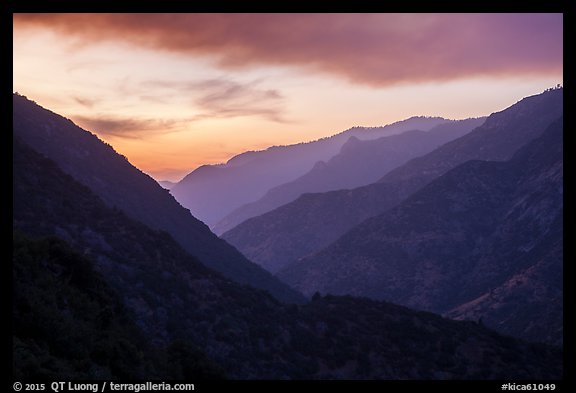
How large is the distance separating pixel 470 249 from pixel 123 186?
305 feet

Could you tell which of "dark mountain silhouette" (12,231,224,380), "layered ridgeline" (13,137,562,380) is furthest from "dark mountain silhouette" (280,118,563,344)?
"dark mountain silhouette" (12,231,224,380)

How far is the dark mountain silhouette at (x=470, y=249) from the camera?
97.6 meters

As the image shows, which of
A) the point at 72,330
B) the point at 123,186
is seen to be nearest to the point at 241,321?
the point at 72,330

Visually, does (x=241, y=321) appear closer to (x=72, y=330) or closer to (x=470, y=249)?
(x=72, y=330)

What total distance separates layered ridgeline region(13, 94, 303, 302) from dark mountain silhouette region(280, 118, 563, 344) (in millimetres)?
35990

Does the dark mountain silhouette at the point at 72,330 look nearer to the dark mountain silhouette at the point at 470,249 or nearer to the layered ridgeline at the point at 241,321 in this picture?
the layered ridgeline at the point at 241,321

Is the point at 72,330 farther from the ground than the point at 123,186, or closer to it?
closer to it

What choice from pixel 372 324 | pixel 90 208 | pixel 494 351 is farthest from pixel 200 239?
pixel 494 351

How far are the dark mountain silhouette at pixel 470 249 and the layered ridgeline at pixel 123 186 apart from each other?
118 feet

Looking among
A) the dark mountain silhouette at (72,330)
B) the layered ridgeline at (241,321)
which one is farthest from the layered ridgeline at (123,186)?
the dark mountain silhouette at (72,330)

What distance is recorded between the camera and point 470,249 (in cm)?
13812

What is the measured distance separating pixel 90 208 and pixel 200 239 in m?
44.4

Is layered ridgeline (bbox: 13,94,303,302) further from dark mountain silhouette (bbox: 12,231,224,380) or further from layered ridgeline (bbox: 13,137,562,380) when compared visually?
dark mountain silhouette (bbox: 12,231,224,380)

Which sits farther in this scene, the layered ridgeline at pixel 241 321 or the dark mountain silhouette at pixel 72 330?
the layered ridgeline at pixel 241 321
